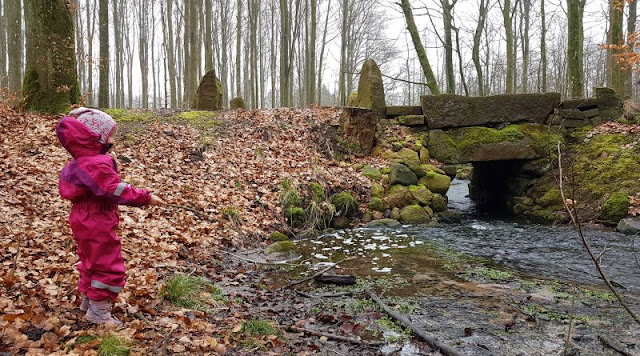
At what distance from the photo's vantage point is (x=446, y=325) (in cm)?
381

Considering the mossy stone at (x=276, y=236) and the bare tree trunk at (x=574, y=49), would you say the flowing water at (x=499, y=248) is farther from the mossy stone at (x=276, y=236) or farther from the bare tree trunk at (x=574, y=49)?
the bare tree trunk at (x=574, y=49)

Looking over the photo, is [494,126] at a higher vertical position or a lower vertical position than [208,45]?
lower

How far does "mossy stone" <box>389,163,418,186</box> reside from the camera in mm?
9812

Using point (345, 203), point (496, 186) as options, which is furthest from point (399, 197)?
point (496, 186)

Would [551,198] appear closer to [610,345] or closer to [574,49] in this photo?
[574,49]

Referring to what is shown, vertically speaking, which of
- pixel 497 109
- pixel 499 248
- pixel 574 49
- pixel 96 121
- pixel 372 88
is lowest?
pixel 499 248

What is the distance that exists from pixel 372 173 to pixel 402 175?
0.75 m

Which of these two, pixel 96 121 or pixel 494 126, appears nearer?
pixel 96 121

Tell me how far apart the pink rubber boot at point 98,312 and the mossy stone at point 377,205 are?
6704 millimetres

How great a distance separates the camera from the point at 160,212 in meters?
6.83

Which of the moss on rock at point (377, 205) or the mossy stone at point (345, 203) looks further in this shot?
the moss on rock at point (377, 205)

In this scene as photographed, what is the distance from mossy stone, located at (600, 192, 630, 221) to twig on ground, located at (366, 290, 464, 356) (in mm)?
6493

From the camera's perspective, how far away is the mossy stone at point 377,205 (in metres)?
9.16

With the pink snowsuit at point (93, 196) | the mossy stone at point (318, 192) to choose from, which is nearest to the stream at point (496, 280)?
the mossy stone at point (318, 192)
